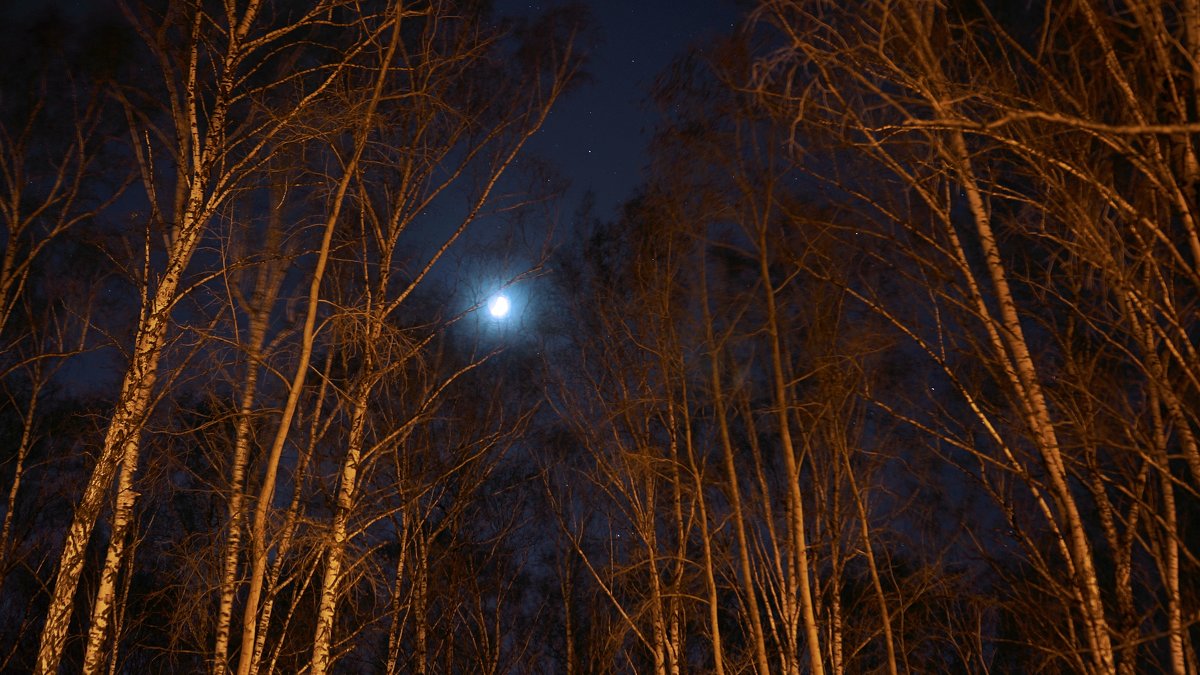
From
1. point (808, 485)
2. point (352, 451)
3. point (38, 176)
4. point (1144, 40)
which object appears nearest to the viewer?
point (1144, 40)

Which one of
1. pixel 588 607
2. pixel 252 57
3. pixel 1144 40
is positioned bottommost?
pixel 1144 40

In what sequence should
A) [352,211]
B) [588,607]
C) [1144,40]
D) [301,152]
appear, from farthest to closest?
[588,607] → [352,211] → [301,152] → [1144,40]

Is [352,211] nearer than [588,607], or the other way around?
[352,211]

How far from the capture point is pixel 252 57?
848cm

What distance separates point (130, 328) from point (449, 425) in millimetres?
6089

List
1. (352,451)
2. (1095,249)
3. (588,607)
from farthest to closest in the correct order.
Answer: (588,607)
(352,451)
(1095,249)

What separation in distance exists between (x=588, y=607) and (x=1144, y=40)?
19488 millimetres

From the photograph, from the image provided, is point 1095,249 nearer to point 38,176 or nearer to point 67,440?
point 38,176

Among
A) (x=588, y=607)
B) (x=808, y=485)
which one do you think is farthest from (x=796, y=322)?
(x=588, y=607)

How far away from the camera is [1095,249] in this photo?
12.9 ft

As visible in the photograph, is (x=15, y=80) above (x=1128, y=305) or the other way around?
above

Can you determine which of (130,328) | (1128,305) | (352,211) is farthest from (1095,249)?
(130,328)

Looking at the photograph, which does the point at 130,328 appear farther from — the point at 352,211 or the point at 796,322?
the point at 796,322

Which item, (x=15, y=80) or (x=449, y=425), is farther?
(x=449, y=425)
